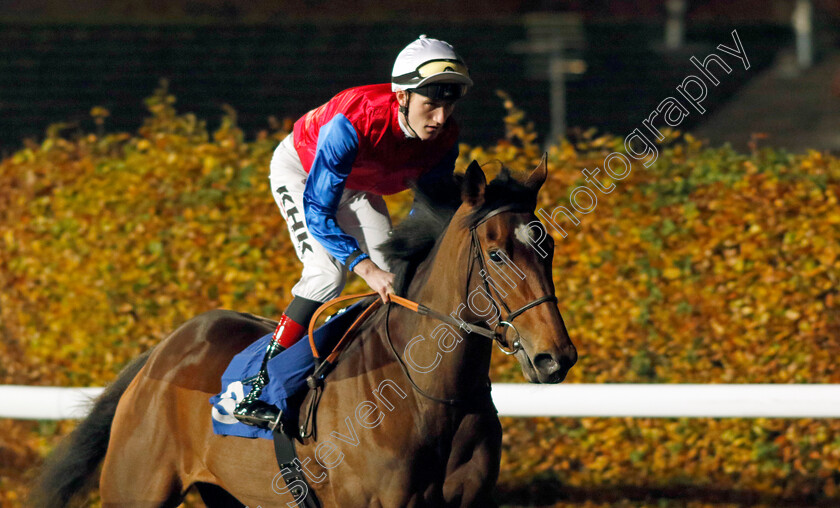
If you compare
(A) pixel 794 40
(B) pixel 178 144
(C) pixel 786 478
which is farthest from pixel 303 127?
(A) pixel 794 40

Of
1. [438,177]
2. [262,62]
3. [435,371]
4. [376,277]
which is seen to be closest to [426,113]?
[438,177]

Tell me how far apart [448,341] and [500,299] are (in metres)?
0.28

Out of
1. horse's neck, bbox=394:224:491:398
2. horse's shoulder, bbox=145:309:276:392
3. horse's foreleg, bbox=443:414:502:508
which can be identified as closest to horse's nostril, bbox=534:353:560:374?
horse's neck, bbox=394:224:491:398

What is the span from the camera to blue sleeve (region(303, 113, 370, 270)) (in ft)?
9.28

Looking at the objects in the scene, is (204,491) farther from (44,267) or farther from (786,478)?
(786,478)

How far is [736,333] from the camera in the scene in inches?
183

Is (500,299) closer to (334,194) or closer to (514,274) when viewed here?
(514,274)

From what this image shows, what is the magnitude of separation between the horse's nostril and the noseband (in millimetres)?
74

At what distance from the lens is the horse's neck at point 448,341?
266cm

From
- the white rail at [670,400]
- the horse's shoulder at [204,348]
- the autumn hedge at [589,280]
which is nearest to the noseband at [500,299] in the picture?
the horse's shoulder at [204,348]

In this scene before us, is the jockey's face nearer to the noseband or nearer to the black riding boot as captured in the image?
the noseband

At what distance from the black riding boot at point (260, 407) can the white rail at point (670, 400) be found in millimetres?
1451

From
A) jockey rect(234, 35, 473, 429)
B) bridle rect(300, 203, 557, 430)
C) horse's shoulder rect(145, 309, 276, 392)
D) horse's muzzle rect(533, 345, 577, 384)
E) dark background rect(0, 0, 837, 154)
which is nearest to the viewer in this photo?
horse's muzzle rect(533, 345, 577, 384)

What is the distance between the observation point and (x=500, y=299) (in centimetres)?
249
